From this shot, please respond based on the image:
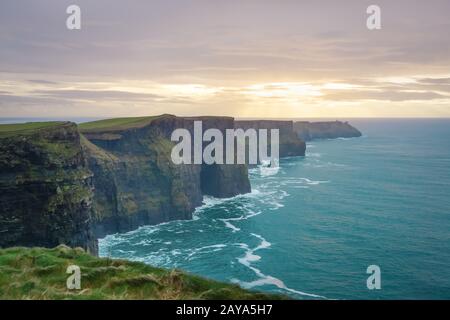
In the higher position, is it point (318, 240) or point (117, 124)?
point (117, 124)

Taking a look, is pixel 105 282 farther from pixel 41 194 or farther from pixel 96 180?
pixel 96 180

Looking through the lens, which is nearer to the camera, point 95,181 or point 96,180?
point 95,181

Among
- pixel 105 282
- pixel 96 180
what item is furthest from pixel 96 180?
pixel 105 282

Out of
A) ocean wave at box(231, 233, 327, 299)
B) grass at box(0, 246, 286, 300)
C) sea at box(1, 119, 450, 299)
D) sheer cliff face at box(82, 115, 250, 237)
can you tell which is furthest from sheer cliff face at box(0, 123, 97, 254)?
grass at box(0, 246, 286, 300)

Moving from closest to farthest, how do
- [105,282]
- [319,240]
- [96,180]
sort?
[105,282] → [319,240] → [96,180]

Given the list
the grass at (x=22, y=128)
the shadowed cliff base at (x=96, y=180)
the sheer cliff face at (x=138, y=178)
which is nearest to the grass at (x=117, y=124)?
the shadowed cliff base at (x=96, y=180)

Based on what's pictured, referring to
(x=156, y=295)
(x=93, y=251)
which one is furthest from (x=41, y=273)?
(x=93, y=251)

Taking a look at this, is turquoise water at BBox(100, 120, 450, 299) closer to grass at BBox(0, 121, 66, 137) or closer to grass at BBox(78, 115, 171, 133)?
grass at BBox(0, 121, 66, 137)
